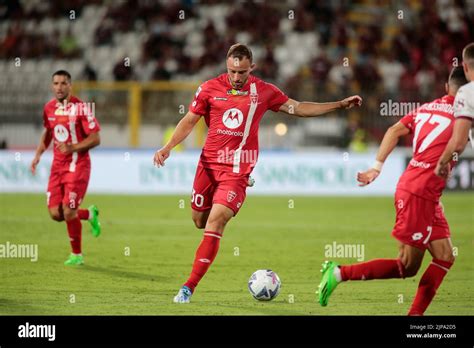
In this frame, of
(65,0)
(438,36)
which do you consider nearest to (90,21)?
(65,0)

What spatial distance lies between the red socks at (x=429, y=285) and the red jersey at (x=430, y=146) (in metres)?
0.72

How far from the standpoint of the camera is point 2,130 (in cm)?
2269

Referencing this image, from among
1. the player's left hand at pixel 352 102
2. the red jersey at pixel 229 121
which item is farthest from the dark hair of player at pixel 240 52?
the player's left hand at pixel 352 102

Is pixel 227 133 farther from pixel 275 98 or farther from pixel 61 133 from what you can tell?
pixel 61 133

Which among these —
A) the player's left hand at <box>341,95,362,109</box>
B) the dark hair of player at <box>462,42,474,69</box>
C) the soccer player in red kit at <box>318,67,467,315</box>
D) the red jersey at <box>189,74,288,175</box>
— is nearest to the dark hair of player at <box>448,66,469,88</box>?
the soccer player in red kit at <box>318,67,467,315</box>

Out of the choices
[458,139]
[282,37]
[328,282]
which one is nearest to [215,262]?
[328,282]

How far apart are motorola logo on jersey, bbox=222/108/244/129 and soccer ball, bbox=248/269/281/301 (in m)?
1.60

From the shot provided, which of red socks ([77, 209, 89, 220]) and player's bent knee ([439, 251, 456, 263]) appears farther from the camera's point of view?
red socks ([77, 209, 89, 220])

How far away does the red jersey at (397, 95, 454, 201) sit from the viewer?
7766 mm

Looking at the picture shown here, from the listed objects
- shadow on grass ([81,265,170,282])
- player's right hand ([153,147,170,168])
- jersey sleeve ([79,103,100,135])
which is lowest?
shadow on grass ([81,265,170,282])

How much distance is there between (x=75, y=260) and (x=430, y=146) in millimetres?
5759

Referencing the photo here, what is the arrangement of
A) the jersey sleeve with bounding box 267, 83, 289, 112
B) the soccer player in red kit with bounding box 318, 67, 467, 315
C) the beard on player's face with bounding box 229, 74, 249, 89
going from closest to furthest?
the soccer player in red kit with bounding box 318, 67, 467, 315 → the beard on player's face with bounding box 229, 74, 249, 89 → the jersey sleeve with bounding box 267, 83, 289, 112

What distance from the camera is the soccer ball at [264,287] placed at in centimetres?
932

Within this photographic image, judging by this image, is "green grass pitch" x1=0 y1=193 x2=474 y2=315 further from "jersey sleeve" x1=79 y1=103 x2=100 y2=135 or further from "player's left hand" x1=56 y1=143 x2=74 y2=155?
"jersey sleeve" x1=79 y1=103 x2=100 y2=135
